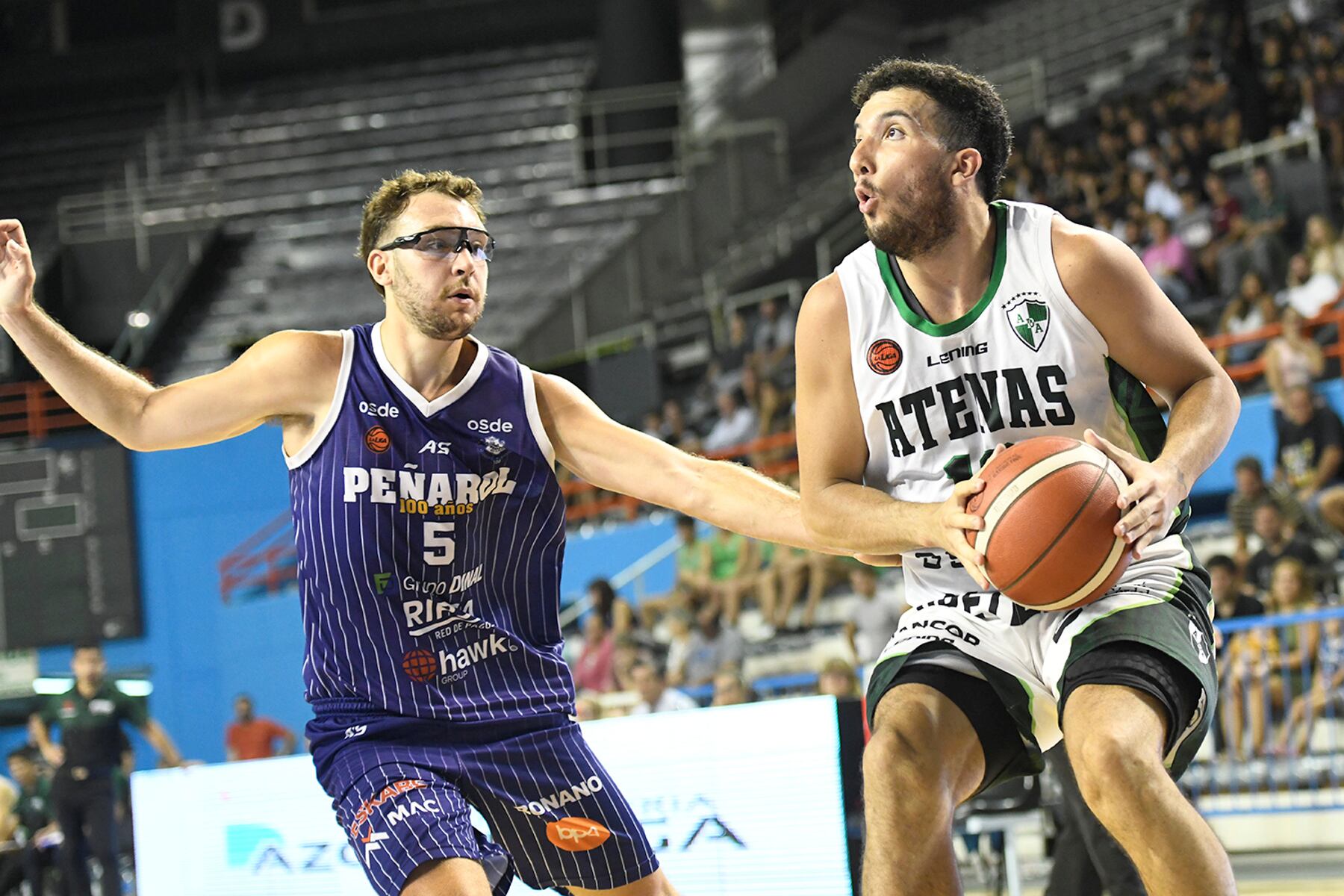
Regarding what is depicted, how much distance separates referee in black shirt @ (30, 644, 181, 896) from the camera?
32.0 ft

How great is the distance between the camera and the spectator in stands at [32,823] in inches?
399

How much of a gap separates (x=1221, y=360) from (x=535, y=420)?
26.7ft

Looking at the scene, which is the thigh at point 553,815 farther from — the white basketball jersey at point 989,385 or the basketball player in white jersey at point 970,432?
the white basketball jersey at point 989,385

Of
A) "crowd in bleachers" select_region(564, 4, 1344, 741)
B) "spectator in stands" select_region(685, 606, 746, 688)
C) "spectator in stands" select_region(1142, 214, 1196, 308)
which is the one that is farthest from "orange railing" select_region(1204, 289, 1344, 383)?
"spectator in stands" select_region(685, 606, 746, 688)

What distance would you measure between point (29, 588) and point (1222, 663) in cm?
1173

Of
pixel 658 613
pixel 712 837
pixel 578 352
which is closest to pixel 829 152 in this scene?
pixel 578 352

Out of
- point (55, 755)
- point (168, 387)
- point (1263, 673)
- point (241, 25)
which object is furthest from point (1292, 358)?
point (241, 25)

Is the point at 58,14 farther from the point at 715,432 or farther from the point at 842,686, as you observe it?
the point at 842,686

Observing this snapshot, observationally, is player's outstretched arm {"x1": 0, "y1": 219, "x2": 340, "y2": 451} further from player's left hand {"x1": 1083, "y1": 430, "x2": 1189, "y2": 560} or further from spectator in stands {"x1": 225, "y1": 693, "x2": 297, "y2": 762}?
spectator in stands {"x1": 225, "y1": 693, "x2": 297, "y2": 762}

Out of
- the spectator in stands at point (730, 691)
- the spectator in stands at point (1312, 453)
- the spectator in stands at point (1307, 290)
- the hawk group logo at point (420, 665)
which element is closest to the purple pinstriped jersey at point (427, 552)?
the hawk group logo at point (420, 665)

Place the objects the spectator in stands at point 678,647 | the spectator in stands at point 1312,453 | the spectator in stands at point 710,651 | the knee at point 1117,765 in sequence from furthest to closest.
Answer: the spectator in stands at point 678,647 → the spectator in stands at point 710,651 → the spectator in stands at point 1312,453 → the knee at point 1117,765

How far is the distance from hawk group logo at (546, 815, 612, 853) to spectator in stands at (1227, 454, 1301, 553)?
669 cm

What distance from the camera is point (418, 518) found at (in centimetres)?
397

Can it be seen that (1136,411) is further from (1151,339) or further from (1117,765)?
(1117,765)
